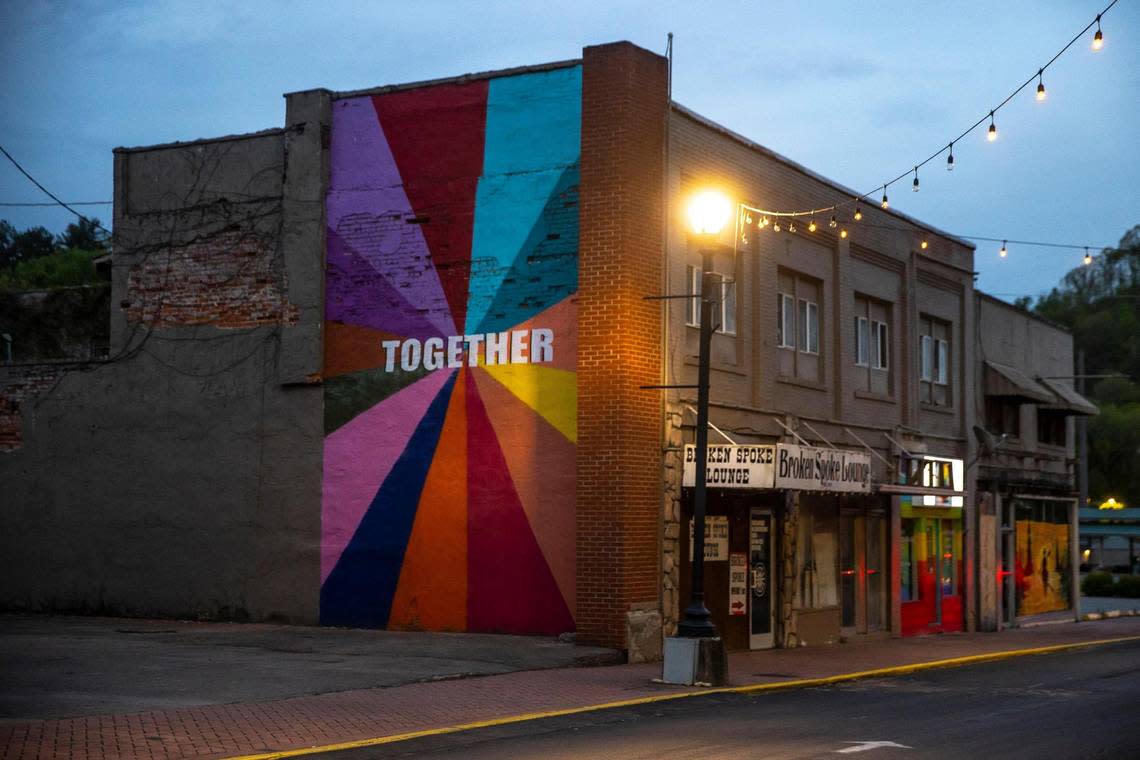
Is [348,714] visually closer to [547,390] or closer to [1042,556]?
[547,390]

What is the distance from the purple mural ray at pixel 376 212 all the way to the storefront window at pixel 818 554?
7.95 meters

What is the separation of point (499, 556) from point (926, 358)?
13922 millimetres

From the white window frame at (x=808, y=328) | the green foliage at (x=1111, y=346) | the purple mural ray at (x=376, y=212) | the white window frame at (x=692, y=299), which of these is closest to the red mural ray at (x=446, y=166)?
the purple mural ray at (x=376, y=212)

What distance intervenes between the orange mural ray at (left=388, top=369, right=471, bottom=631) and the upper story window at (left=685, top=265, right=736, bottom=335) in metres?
3.70

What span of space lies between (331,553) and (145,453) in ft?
13.4

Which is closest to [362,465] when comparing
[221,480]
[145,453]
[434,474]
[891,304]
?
[434,474]

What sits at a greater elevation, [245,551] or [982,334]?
[982,334]

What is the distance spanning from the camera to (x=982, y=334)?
111ft

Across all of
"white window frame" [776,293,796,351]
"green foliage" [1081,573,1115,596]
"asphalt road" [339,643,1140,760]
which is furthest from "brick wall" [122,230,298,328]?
"green foliage" [1081,573,1115,596]

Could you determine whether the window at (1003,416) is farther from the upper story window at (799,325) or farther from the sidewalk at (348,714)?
the sidewalk at (348,714)

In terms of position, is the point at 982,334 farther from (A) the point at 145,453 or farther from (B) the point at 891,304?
(A) the point at 145,453

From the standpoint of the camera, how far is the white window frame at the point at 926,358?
30906 mm

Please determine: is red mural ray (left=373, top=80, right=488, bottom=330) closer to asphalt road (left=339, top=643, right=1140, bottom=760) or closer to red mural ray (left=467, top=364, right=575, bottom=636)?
red mural ray (left=467, top=364, right=575, bottom=636)

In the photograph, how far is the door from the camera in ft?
77.8
